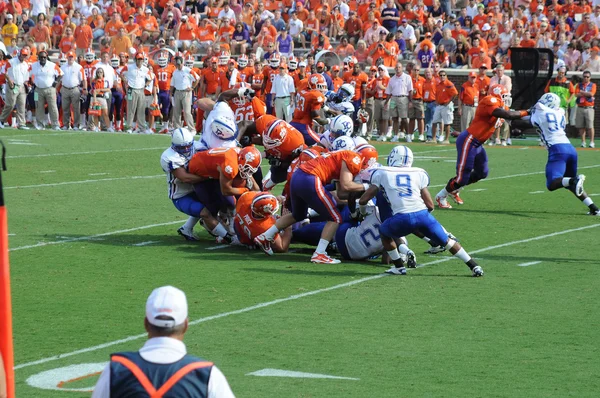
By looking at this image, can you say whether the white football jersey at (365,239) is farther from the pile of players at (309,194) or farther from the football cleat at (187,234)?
the football cleat at (187,234)

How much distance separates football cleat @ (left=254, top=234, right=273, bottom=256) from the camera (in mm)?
10812

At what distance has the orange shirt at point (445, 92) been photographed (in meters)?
24.3

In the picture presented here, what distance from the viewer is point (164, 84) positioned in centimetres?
2664

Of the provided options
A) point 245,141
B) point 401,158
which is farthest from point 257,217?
point 245,141

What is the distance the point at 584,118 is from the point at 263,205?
14843mm

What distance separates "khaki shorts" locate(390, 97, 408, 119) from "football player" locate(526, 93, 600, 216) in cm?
1055

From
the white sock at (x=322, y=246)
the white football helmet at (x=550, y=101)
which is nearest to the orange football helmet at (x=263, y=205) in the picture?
the white sock at (x=322, y=246)

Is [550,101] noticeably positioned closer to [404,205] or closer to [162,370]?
[404,205]

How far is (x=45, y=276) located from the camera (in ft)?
32.2

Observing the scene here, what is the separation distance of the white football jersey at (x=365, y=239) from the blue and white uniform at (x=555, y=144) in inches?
173

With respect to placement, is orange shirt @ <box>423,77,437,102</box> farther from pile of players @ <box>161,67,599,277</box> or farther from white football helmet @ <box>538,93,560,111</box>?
pile of players @ <box>161,67,599,277</box>

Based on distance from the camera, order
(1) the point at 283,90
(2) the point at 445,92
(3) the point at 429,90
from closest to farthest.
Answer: (2) the point at 445,92 < (3) the point at 429,90 < (1) the point at 283,90

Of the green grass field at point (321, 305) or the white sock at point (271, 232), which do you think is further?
the white sock at point (271, 232)

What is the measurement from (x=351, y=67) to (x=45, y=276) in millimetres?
16611
